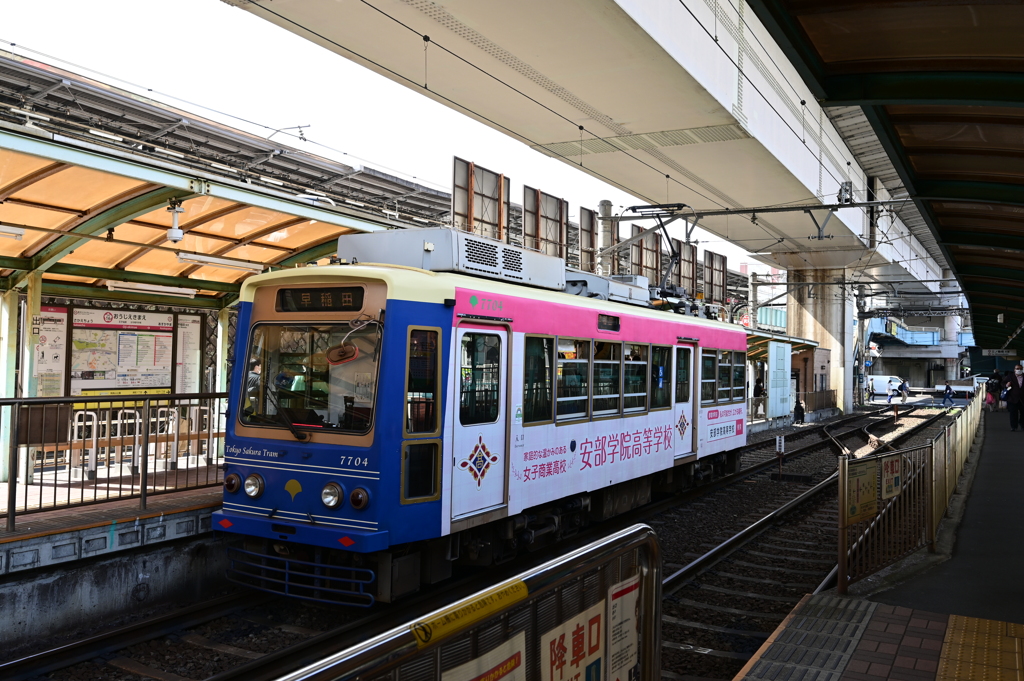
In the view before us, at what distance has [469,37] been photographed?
488 inches

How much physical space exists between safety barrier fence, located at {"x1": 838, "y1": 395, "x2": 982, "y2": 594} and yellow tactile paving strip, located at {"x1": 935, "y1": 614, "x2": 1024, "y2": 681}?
→ 1136 millimetres

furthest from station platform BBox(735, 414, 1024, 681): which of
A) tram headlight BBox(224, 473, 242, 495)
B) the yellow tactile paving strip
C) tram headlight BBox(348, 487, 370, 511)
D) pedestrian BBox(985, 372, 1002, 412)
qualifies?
pedestrian BBox(985, 372, 1002, 412)

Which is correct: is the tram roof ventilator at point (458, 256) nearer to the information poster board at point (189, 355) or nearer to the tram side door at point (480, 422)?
the tram side door at point (480, 422)

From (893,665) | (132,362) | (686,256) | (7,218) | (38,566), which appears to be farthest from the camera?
(686,256)

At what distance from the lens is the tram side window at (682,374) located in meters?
11.6

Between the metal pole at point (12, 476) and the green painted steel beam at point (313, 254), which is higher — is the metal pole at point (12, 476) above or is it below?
below

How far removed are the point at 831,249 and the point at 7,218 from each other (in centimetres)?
2936

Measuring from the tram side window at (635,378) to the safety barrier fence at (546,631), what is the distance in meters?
6.33

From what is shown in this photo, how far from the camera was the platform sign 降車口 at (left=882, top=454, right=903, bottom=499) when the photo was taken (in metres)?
7.55

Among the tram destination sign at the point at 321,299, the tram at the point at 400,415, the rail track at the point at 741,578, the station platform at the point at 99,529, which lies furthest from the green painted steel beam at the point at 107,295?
the rail track at the point at 741,578

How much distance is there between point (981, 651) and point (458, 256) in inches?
205

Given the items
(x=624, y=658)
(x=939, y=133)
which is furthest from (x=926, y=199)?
(x=624, y=658)

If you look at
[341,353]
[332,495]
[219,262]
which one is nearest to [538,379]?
[341,353]

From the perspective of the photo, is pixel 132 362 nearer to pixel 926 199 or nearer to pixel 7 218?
pixel 7 218
